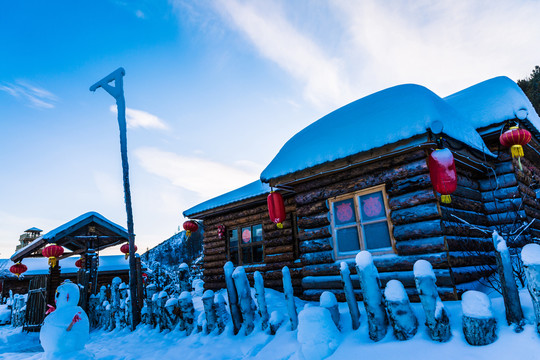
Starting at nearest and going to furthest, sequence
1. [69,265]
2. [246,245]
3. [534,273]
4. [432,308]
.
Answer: [534,273] → [432,308] → [246,245] → [69,265]

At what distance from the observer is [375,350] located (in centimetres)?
364

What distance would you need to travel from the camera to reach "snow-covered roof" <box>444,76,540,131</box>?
24.0ft

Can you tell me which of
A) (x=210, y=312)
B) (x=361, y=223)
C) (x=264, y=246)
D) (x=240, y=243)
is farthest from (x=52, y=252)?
(x=361, y=223)

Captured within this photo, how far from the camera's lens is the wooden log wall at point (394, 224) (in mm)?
5402

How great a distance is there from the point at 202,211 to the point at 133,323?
14.6 feet

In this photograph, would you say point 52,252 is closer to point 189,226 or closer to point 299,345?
point 189,226

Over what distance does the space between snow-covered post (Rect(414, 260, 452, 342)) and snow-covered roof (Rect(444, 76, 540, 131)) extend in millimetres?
5755

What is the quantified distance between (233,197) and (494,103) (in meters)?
8.09

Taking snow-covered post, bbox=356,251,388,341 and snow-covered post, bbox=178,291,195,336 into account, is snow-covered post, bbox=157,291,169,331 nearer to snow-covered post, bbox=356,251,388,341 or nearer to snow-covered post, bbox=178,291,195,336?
snow-covered post, bbox=178,291,195,336

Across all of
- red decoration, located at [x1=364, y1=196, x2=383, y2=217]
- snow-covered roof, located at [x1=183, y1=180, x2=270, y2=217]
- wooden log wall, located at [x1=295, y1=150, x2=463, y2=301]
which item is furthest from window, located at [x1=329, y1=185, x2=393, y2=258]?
snow-covered roof, located at [x1=183, y1=180, x2=270, y2=217]

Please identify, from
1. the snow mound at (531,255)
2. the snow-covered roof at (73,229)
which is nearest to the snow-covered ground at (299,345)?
the snow mound at (531,255)

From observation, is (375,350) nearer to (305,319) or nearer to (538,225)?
(305,319)

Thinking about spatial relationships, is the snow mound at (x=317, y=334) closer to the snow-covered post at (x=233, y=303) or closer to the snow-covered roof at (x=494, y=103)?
the snow-covered post at (x=233, y=303)

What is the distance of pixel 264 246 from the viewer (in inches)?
408
